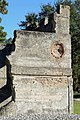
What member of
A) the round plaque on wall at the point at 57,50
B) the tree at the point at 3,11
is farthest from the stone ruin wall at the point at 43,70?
the tree at the point at 3,11

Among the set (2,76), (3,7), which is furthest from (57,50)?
(3,7)

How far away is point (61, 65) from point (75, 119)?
6.00 m

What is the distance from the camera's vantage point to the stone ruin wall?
21.4m

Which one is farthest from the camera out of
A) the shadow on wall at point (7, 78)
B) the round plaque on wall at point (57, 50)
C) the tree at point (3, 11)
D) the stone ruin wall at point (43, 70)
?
the tree at point (3, 11)

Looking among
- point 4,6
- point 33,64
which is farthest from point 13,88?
point 4,6

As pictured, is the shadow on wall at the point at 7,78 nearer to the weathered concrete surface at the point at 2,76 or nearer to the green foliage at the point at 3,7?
the weathered concrete surface at the point at 2,76

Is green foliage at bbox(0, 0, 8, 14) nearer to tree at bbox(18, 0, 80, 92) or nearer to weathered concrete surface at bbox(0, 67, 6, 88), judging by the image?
tree at bbox(18, 0, 80, 92)

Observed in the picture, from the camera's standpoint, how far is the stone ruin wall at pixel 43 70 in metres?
21.4

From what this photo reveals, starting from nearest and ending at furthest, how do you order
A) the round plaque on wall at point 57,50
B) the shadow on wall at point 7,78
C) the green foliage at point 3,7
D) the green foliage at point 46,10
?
the shadow on wall at point 7,78 < the round plaque on wall at point 57,50 < the green foliage at point 3,7 < the green foliage at point 46,10

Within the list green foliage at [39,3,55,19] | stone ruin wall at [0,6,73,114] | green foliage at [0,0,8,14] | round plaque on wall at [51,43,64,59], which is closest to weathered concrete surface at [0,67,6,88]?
stone ruin wall at [0,6,73,114]

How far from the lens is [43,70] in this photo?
2206 centimetres

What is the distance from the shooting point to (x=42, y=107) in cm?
2178

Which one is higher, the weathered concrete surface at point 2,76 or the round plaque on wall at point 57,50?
the round plaque on wall at point 57,50

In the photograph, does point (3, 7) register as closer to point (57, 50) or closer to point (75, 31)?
point (75, 31)
